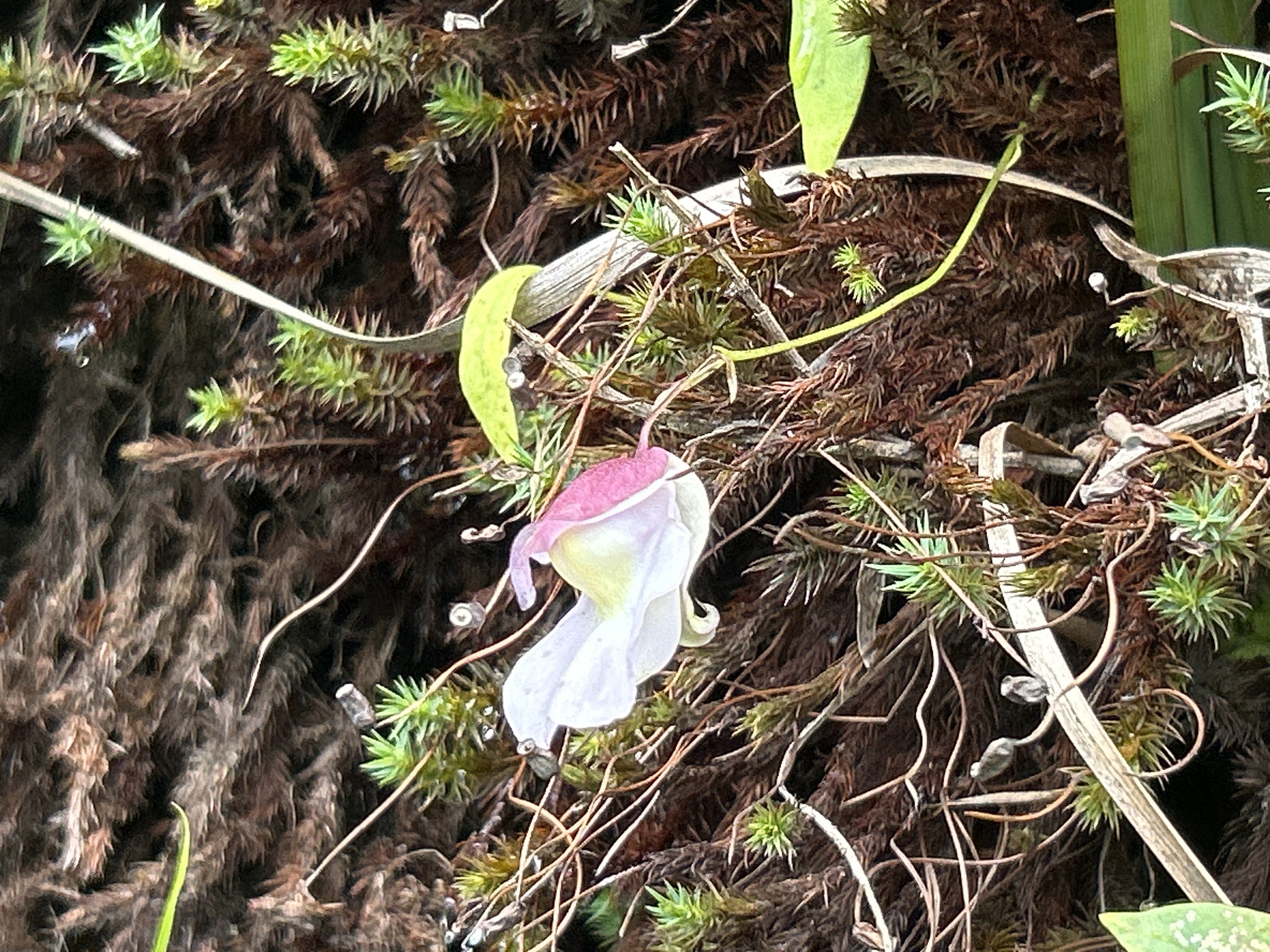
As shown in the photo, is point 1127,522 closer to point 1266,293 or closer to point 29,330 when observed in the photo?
point 1266,293

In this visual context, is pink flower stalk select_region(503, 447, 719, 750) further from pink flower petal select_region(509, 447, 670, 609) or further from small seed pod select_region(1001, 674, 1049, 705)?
small seed pod select_region(1001, 674, 1049, 705)

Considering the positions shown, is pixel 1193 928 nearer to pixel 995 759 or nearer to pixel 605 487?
pixel 995 759

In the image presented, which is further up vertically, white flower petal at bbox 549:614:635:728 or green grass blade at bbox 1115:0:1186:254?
green grass blade at bbox 1115:0:1186:254

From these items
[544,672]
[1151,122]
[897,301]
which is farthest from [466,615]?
[1151,122]

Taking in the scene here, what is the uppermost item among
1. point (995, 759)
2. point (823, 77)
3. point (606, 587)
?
point (823, 77)

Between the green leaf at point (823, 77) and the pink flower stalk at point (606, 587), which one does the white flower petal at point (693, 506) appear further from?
the green leaf at point (823, 77)

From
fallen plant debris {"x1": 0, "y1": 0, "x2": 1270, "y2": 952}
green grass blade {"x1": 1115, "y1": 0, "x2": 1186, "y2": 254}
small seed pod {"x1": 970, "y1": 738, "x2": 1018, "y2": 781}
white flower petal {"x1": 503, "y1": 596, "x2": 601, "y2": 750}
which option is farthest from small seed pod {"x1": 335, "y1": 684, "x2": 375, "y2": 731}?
green grass blade {"x1": 1115, "y1": 0, "x2": 1186, "y2": 254}

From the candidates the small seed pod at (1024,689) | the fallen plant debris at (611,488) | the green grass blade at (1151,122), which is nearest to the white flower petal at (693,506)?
the fallen plant debris at (611,488)
